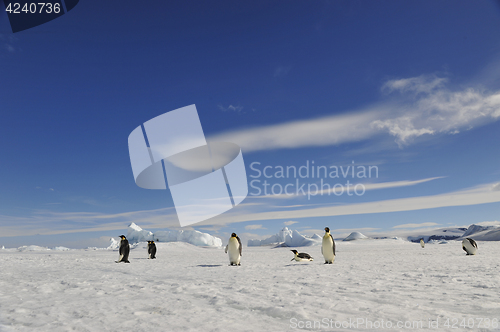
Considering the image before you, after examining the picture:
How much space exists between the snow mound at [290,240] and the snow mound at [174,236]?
13434 mm

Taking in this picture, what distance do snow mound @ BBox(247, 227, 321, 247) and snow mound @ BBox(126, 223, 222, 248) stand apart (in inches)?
529

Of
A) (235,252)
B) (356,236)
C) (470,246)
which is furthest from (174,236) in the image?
(470,246)

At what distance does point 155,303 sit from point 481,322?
13.7 feet

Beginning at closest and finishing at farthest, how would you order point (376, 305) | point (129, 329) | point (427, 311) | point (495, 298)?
point (129, 329), point (427, 311), point (376, 305), point (495, 298)

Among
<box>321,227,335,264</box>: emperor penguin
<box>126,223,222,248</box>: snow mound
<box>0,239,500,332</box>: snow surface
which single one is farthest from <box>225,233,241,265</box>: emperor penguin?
<box>126,223,222,248</box>: snow mound

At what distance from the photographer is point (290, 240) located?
5225cm

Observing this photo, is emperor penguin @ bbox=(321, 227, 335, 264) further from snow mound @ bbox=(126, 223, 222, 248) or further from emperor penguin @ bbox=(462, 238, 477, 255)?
snow mound @ bbox=(126, 223, 222, 248)

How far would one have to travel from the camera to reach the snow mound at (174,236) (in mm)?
50469

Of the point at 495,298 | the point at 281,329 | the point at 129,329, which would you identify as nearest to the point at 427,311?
the point at 495,298

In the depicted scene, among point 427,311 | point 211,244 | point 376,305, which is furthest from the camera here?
point 211,244

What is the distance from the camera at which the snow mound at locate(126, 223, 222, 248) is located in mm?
50469

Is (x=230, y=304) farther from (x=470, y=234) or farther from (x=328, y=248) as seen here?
(x=470, y=234)

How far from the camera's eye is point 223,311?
4.02 meters

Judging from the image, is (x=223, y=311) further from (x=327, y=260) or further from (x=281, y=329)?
(x=327, y=260)
